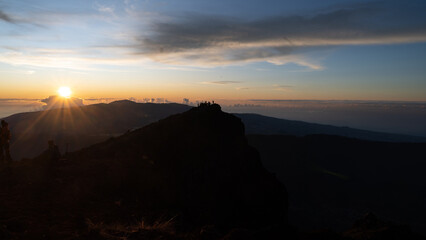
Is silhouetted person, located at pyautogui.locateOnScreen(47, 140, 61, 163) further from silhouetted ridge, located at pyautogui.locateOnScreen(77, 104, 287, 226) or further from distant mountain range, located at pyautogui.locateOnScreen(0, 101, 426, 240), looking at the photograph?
silhouetted ridge, located at pyautogui.locateOnScreen(77, 104, 287, 226)

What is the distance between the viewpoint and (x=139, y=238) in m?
7.65

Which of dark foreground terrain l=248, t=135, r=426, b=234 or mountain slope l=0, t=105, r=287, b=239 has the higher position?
mountain slope l=0, t=105, r=287, b=239

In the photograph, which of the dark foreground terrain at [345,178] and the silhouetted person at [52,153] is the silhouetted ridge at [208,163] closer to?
the silhouetted person at [52,153]

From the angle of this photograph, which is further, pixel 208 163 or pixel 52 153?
pixel 208 163

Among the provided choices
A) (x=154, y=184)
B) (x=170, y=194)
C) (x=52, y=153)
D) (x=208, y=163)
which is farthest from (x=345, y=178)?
(x=52, y=153)

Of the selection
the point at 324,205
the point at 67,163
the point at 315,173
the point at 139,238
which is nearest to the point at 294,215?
the point at 324,205

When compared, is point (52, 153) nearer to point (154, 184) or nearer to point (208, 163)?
point (154, 184)

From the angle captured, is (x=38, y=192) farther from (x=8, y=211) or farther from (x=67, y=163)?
(x=67, y=163)

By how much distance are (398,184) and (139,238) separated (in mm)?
121050

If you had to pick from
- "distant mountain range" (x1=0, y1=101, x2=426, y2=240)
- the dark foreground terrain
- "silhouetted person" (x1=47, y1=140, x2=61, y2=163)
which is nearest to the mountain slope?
"distant mountain range" (x1=0, y1=101, x2=426, y2=240)

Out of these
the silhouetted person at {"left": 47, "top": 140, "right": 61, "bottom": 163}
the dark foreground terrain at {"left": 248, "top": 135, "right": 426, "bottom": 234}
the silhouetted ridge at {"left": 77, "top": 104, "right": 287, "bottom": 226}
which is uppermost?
the silhouetted person at {"left": 47, "top": 140, "right": 61, "bottom": 163}

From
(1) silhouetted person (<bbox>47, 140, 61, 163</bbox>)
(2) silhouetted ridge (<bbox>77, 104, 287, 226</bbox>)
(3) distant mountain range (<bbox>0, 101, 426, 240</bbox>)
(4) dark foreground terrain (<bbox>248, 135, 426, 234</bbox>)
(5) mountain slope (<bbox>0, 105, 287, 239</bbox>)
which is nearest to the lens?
(3) distant mountain range (<bbox>0, 101, 426, 240</bbox>)

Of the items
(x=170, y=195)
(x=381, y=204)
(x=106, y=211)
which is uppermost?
(x=106, y=211)

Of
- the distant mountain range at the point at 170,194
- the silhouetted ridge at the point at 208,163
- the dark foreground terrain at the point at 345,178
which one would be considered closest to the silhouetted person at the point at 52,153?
the distant mountain range at the point at 170,194
